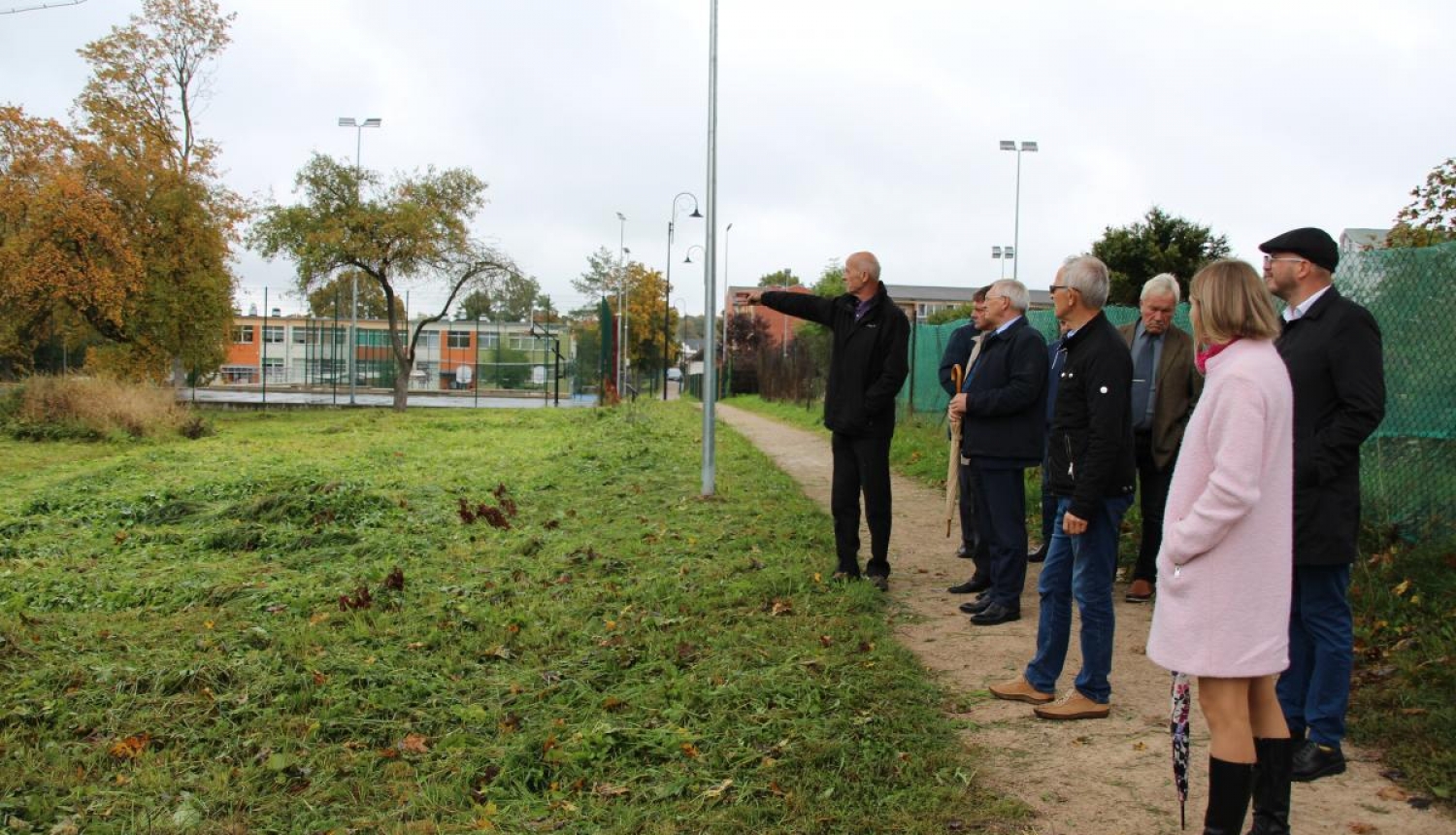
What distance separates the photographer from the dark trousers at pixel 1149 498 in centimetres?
636

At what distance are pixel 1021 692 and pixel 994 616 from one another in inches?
51.1

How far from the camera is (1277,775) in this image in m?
3.12

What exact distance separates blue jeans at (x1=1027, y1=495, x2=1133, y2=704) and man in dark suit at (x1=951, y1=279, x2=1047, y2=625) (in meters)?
1.21

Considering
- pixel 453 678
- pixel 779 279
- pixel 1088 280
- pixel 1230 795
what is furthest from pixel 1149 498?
pixel 779 279

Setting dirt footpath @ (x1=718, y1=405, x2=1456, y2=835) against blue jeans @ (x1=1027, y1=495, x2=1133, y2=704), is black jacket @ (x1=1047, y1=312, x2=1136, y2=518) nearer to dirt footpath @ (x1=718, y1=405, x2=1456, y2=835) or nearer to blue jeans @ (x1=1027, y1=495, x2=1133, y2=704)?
blue jeans @ (x1=1027, y1=495, x2=1133, y2=704)

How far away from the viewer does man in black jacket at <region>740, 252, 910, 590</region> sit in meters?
6.21

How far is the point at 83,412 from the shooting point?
19469 millimetres

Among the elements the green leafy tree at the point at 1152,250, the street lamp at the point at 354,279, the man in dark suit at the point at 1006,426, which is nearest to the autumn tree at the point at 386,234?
the street lamp at the point at 354,279

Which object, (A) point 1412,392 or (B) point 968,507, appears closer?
(A) point 1412,392

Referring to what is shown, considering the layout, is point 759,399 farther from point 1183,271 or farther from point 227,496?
point 227,496

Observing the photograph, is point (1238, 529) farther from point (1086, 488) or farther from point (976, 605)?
point (976, 605)

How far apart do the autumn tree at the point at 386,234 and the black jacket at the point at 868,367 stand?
24757mm

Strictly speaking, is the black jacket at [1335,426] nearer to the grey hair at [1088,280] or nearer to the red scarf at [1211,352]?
the red scarf at [1211,352]

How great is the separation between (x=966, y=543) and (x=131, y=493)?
8.60 m
